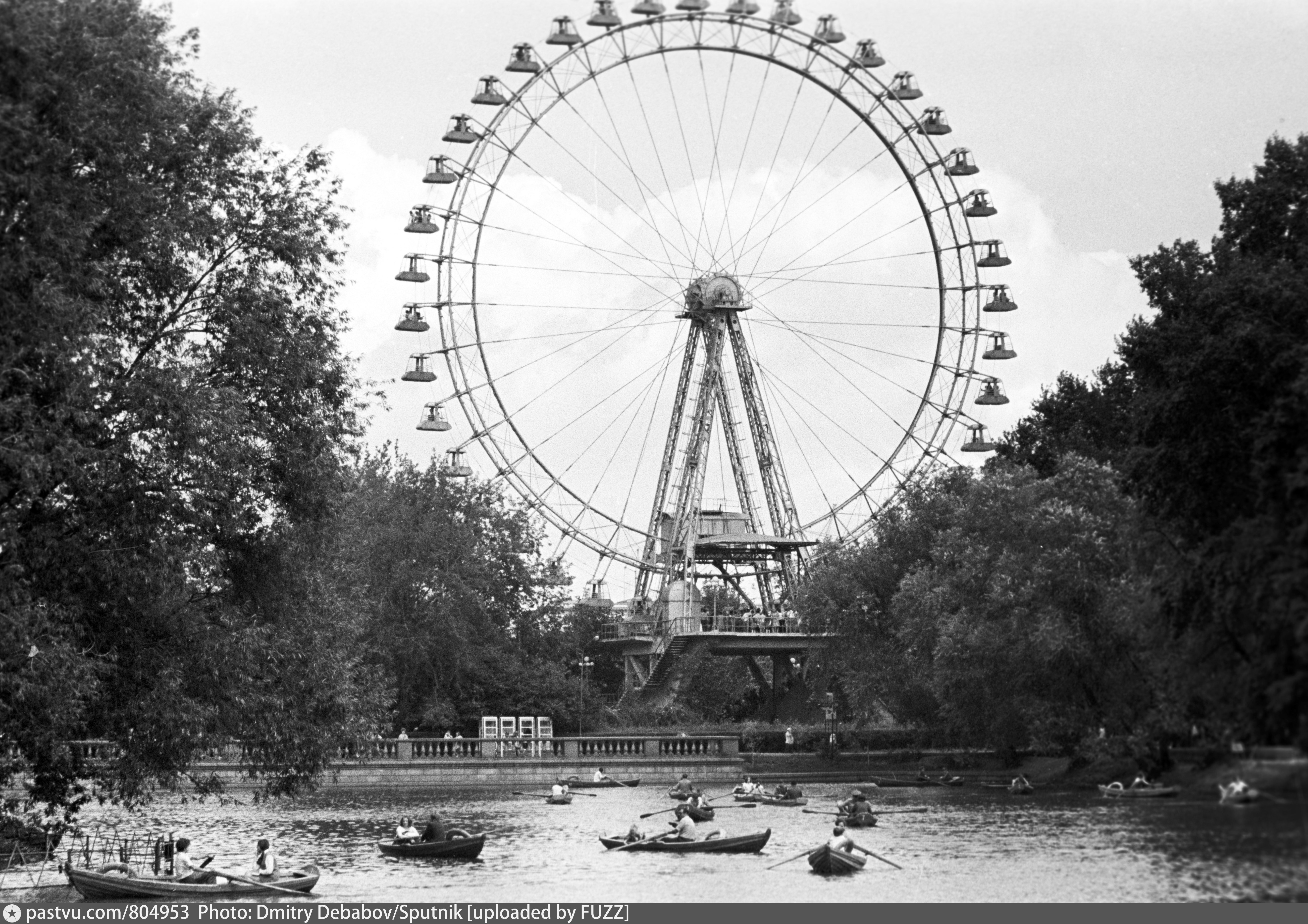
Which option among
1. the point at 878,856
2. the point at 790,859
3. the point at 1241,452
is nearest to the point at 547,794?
the point at 790,859

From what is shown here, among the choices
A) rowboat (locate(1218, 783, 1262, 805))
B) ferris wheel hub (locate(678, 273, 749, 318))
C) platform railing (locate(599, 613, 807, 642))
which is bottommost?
rowboat (locate(1218, 783, 1262, 805))

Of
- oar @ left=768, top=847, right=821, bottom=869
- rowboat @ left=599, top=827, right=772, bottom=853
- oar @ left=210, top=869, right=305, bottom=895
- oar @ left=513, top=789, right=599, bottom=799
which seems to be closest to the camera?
oar @ left=210, top=869, right=305, bottom=895

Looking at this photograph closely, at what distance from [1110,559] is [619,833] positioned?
19153mm

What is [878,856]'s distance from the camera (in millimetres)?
36438

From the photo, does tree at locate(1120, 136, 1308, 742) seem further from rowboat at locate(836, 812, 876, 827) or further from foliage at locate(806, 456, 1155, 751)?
rowboat at locate(836, 812, 876, 827)

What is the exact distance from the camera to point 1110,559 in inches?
2157

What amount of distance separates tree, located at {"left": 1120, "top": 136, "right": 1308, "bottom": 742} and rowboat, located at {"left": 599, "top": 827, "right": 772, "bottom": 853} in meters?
14.3

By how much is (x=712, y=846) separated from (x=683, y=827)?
1262 mm

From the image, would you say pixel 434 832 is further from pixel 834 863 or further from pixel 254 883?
pixel 834 863

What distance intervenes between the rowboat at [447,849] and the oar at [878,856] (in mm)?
9257

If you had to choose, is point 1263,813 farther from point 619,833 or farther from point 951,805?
point 951,805

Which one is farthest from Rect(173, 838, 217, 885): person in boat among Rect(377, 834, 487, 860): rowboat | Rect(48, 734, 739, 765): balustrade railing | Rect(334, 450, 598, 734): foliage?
Rect(334, 450, 598, 734): foliage

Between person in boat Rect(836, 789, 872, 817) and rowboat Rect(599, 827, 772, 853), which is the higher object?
person in boat Rect(836, 789, 872, 817)

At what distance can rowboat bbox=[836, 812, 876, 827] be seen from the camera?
45.8m
